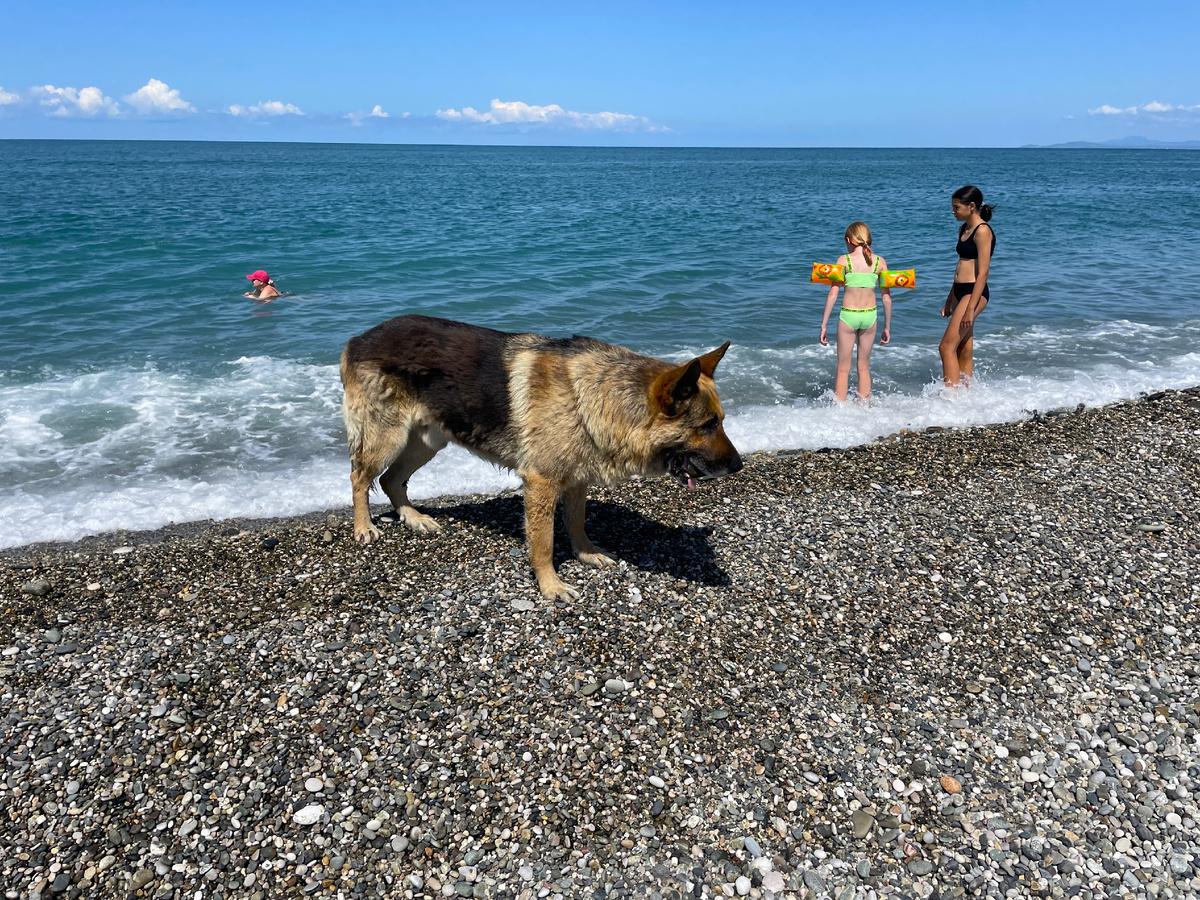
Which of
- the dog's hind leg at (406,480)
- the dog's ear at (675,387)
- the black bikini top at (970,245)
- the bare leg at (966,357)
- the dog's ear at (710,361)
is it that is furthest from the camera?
the bare leg at (966,357)

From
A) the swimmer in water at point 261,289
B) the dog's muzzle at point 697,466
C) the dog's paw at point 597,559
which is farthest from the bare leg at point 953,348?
the swimmer in water at point 261,289

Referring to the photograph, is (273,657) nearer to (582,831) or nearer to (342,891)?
(342,891)

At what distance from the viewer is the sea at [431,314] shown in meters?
9.47

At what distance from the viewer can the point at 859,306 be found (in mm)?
10977

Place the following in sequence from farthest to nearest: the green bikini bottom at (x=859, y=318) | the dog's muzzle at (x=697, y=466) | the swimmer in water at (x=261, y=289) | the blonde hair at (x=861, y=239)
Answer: the swimmer in water at (x=261, y=289)
the green bikini bottom at (x=859, y=318)
the blonde hair at (x=861, y=239)
the dog's muzzle at (x=697, y=466)

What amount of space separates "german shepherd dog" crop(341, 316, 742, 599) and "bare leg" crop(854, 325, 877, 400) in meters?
6.37

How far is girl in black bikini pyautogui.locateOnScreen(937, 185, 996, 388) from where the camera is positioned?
404 inches

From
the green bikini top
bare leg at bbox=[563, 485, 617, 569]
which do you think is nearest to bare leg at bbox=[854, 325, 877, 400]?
the green bikini top

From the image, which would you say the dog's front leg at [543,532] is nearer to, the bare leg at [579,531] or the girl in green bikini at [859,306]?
the bare leg at [579,531]

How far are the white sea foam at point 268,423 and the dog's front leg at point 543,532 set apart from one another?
2.93 m

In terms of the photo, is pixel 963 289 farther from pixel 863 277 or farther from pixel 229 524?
pixel 229 524

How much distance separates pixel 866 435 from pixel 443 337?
20.8 feet

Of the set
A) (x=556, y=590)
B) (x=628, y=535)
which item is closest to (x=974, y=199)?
(x=628, y=535)

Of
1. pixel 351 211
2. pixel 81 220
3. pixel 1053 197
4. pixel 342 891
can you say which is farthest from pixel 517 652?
pixel 1053 197
